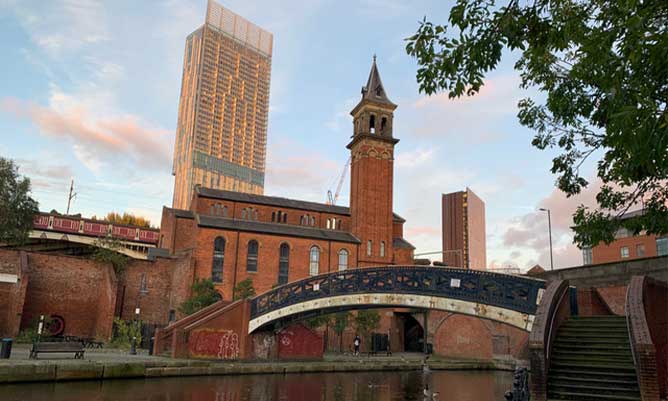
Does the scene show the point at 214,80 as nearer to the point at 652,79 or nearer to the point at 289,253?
the point at 289,253

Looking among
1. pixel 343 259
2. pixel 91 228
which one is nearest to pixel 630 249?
pixel 343 259

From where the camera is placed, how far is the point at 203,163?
12081 cm

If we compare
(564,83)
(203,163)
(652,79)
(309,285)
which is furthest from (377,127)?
(203,163)

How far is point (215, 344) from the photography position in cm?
2403

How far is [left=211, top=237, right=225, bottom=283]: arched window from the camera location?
39.5 meters

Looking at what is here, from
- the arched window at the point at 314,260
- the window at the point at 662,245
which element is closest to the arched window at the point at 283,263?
the arched window at the point at 314,260

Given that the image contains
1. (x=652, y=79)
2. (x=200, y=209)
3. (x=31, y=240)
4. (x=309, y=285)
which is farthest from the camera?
(x=200, y=209)

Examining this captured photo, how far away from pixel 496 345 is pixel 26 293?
29664 millimetres

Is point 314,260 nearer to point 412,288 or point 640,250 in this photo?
point 412,288

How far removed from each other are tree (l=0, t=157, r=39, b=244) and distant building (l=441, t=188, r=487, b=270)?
108 m

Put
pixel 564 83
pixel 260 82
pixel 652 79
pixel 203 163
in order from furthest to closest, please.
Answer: pixel 260 82
pixel 203 163
pixel 564 83
pixel 652 79

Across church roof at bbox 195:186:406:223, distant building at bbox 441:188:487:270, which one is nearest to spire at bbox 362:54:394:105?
church roof at bbox 195:186:406:223

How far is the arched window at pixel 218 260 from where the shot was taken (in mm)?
39469

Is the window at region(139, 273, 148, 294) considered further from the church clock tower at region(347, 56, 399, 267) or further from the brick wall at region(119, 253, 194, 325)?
the church clock tower at region(347, 56, 399, 267)
